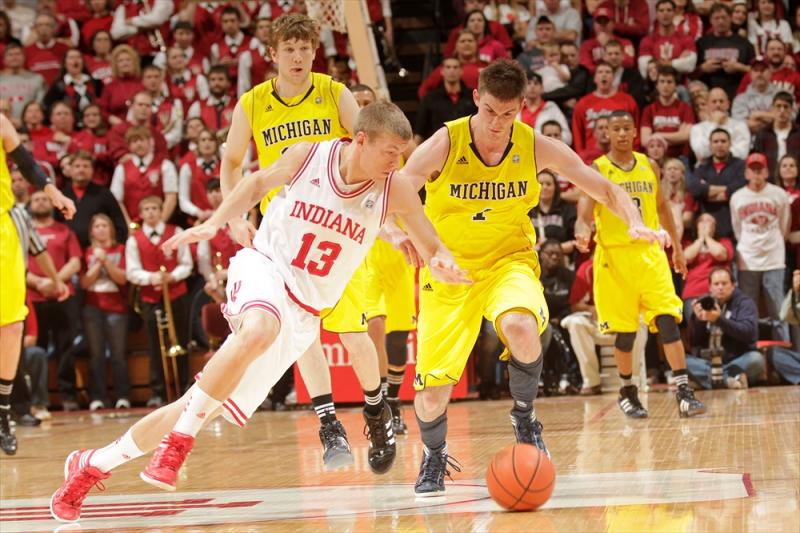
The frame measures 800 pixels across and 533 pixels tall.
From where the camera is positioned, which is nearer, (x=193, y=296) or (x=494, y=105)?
(x=494, y=105)

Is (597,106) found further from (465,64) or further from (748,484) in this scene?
(748,484)

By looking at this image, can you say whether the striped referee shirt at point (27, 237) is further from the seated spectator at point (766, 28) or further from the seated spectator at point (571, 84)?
the seated spectator at point (766, 28)

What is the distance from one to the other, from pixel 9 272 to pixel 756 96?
30.5ft

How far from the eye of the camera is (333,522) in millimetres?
4816

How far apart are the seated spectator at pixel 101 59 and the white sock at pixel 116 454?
36.4 ft

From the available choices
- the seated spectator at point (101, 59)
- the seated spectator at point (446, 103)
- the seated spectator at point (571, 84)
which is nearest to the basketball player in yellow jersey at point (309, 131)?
the seated spectator at point (446, 103)

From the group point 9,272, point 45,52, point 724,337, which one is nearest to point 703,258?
point 724,337

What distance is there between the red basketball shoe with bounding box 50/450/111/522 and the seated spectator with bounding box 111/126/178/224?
832 centimetres

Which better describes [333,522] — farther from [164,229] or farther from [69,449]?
[164,229]

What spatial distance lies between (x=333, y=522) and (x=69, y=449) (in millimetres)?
4470

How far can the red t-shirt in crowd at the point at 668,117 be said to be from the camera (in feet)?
44.0

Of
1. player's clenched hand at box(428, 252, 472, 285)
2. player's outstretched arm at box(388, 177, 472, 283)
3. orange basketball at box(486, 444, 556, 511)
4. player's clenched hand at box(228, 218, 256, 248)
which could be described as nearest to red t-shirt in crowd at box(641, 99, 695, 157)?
player's clenched hand at box(228, 218, 256, 248)

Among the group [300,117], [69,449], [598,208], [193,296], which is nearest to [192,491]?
[300,117]

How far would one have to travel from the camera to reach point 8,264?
7.67 meters
